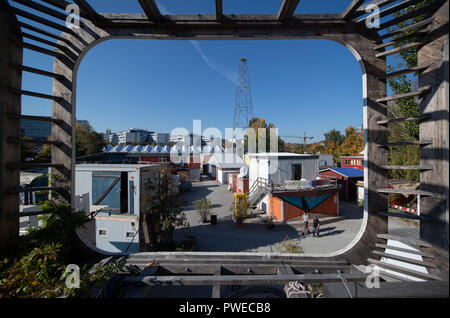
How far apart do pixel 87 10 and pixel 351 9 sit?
3.67 meters

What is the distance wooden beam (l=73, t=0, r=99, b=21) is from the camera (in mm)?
2326

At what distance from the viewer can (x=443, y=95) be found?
2053 mm

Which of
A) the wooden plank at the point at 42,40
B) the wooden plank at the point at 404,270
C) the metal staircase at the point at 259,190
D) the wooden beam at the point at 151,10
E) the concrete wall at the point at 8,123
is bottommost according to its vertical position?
the metal staircase at the point at 259,190

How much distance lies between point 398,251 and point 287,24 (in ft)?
11.7

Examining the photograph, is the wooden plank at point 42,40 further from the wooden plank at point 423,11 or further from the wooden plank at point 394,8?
the wooden plank at point 423,11

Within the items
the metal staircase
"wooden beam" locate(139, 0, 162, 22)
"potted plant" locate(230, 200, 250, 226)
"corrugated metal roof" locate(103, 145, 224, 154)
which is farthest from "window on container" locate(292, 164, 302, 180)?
"corrugated metal roof" locate(103, 145, 224, 154)

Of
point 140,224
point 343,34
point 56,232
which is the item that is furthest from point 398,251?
point 140,224

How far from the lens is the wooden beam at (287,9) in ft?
7.61

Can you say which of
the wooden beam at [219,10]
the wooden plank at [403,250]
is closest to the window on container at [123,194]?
the wooden beam at [219,10]

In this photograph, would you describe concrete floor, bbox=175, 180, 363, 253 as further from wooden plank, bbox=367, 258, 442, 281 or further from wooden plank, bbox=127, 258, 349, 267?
wooden plank, bbox=367, 258, 442, 281

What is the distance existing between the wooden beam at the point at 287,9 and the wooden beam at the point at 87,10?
265cm

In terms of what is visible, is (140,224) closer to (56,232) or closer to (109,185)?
(109,185)
